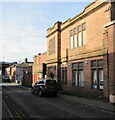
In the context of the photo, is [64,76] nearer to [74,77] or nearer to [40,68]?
[74,77]

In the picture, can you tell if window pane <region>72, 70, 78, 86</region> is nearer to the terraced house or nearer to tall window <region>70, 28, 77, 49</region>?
the terraced house

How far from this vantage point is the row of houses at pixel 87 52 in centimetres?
1527

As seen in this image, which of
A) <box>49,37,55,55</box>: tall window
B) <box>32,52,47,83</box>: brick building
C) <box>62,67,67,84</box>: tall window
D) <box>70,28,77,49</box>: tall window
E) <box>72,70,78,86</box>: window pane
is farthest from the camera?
<box>32,52,47,83</box>: brick building

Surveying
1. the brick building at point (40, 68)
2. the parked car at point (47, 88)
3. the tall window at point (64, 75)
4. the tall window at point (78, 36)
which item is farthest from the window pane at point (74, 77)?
the brick building at point (40, 68)

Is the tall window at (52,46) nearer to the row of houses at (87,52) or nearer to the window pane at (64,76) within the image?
the row of houses at (87,52)

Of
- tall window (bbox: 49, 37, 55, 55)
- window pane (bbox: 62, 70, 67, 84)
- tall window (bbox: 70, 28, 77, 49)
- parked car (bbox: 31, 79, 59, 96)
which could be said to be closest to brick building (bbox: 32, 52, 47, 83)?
tall window (bbox: 49, 37, 55, 55)

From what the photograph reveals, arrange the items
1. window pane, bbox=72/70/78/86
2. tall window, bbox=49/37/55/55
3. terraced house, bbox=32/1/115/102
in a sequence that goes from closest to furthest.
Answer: terraced house, bbox=32/1/115/102 < window pane, bbox=72/70/78/86 < tall window, bbox=49/37/55/55

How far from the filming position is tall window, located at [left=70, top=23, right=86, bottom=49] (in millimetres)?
20133

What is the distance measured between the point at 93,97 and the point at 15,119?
9526 millimetres

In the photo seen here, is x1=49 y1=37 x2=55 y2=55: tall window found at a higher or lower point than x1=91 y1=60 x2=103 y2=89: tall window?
higher

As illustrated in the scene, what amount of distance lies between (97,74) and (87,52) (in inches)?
112

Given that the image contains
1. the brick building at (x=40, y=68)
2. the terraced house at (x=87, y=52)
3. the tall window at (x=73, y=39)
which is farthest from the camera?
the brick building at (x=40, y=68)

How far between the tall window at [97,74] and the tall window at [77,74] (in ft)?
7.79

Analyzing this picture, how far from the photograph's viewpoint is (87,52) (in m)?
18.8
